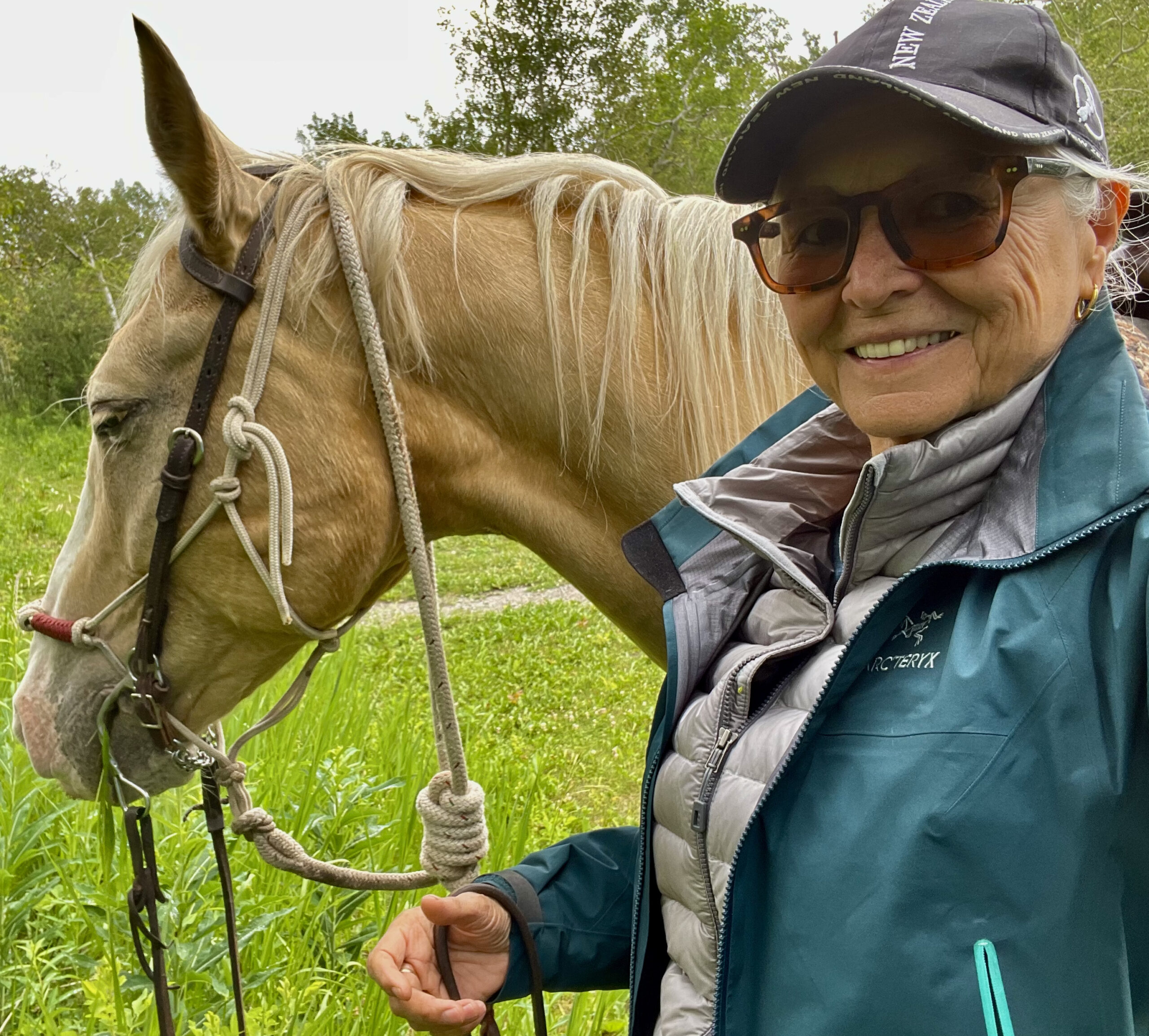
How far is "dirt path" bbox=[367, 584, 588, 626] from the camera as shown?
874 centimetres

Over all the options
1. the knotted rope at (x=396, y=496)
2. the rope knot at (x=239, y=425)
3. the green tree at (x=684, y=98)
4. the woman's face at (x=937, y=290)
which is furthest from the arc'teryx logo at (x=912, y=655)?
the green tree at (x=684, y=98)

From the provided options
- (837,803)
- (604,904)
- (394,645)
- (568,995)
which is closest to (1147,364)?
(837,803)

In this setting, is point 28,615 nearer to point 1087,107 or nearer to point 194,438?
point 194,438

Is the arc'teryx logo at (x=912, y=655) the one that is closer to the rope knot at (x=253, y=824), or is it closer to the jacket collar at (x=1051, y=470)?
the jacket collar at (x=1051, y=470)

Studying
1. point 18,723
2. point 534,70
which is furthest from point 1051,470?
point 534,70

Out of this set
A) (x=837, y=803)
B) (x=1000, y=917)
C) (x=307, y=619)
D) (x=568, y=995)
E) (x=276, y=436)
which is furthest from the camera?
(x=568, y=995)

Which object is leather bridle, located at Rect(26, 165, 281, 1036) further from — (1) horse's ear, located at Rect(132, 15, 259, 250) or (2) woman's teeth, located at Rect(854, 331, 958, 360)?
(2) woman's teeth, located at Rect(854, 331, 958, 360)

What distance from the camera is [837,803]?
950mm

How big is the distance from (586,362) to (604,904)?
3.16ft

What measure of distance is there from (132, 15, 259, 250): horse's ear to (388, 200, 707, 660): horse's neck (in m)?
0.35

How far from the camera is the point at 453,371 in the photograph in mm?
1786

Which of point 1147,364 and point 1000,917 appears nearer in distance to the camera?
point 1000,917

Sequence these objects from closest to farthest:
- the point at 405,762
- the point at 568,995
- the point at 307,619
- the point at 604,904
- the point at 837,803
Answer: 1. the point at 837,803
2. the point at 604,904
3. the point at 307,619
4. the point at 568,995
5. the point at 405,762

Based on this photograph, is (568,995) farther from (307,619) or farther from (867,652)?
(867,652)
